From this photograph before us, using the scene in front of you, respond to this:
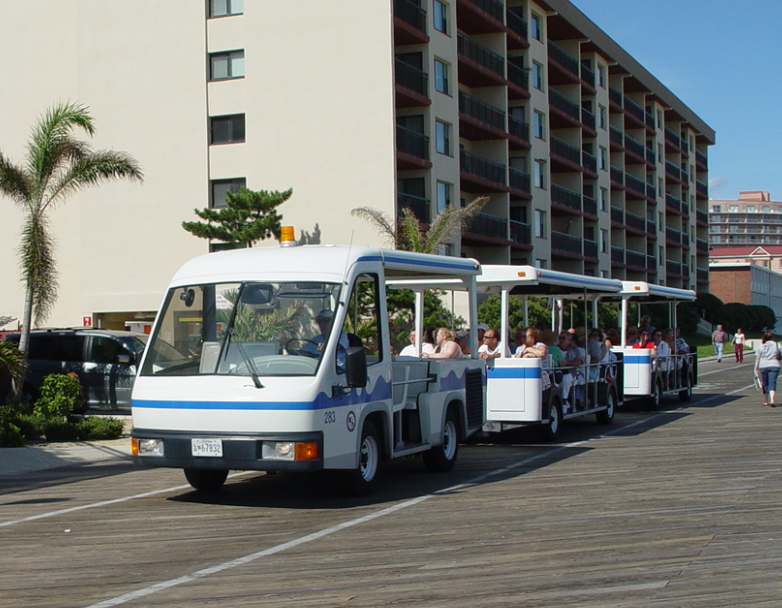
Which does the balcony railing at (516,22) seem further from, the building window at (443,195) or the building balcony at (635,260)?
the building balcony at (635,260)

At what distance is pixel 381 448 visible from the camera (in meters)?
10.6

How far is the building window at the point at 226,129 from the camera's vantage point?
38.8m

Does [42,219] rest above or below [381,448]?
above

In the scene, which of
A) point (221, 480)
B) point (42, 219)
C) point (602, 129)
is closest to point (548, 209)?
point (602, 129)

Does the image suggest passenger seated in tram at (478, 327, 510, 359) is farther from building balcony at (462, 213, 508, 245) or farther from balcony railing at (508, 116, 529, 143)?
balcony railing at (508, 116, 529, 143)

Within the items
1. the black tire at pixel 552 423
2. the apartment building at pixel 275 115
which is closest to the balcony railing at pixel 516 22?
the apartment building at pixel 275 115

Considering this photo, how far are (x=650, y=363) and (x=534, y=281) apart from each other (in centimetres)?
664

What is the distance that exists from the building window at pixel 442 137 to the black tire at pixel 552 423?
81.8 feet

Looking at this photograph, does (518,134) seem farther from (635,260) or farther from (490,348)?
(490,348)

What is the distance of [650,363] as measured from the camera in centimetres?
2062

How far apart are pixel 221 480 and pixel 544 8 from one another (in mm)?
44199

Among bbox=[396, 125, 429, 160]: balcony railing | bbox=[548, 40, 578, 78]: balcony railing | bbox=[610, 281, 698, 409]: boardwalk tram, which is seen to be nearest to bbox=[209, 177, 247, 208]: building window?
bbox=[396, 125, 429, 160]: balcony railing

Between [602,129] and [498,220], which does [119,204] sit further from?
[602,129]

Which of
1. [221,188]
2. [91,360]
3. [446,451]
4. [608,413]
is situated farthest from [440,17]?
[446,451]
